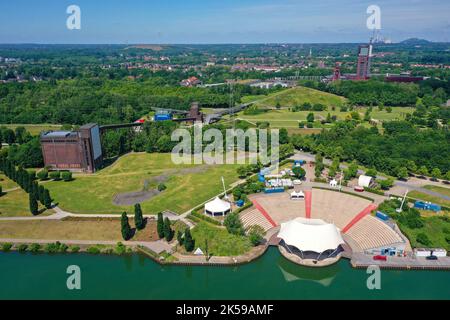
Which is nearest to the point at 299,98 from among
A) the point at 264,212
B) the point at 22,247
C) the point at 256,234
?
the point at 264,212

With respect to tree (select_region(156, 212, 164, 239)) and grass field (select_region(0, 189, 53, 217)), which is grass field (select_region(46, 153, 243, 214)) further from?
tree (select_region(156, 212, 164, 239))

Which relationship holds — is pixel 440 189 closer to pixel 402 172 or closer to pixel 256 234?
pixel 402 172

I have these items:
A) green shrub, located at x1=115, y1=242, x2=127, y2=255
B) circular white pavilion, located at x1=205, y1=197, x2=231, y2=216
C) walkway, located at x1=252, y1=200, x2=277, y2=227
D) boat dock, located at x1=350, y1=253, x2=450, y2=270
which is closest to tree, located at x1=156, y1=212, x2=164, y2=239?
green shrub, located at x1=115, y1=242, x2=127, y2=255

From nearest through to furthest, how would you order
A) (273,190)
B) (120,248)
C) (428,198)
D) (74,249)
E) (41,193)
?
1. (120,248)
2. (74,249)
3. (41,193)
4. (428,198)
5. (273,190)

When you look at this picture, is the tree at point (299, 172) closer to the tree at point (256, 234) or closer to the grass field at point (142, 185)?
the grass field at point (142, 185)
